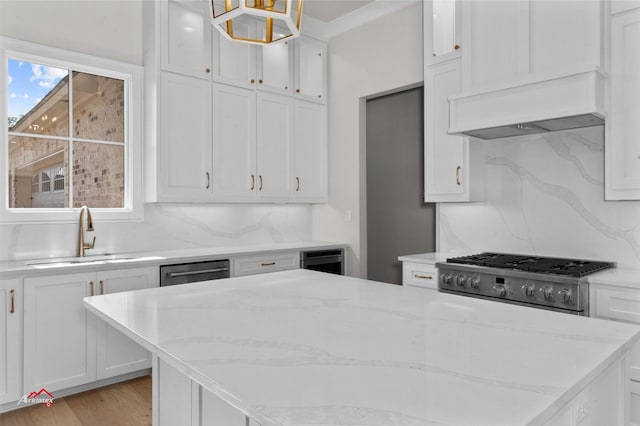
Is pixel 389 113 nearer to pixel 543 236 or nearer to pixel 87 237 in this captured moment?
pixel 543 236

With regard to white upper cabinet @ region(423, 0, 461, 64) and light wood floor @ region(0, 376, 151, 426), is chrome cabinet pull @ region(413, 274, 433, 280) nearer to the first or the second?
white upper cabinet @ region(423, 0, 461, 64)

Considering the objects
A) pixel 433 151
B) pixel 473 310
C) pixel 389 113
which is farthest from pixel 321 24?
pixel 473 310

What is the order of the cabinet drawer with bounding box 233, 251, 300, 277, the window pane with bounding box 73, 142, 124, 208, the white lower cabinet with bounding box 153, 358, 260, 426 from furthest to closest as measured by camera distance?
the cabinet drawer with bounding box 233, 251, 300, 277
the window pane with bounding box 73, 142, 124, 208
the white lower cabinet with bounding box 153, 358, 260, 426

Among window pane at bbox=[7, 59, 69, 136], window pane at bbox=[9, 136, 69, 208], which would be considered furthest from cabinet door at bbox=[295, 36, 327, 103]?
window pane at bbox=[9, 136, 69, 208]

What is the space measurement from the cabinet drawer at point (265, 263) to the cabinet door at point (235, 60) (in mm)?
1547

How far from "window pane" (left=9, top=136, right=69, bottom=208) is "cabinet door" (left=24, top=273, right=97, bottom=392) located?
77 centimetres

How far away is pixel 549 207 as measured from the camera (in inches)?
121

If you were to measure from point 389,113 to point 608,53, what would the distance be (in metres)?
1.96

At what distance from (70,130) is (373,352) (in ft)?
10.5

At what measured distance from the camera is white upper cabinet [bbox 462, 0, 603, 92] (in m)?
2.52

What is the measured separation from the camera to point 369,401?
85 cm

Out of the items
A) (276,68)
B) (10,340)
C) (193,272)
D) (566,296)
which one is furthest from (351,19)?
(10,340)

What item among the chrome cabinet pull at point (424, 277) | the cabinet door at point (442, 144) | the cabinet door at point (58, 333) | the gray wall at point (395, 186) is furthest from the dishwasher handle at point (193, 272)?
the cabinet door at point (442, 144)
